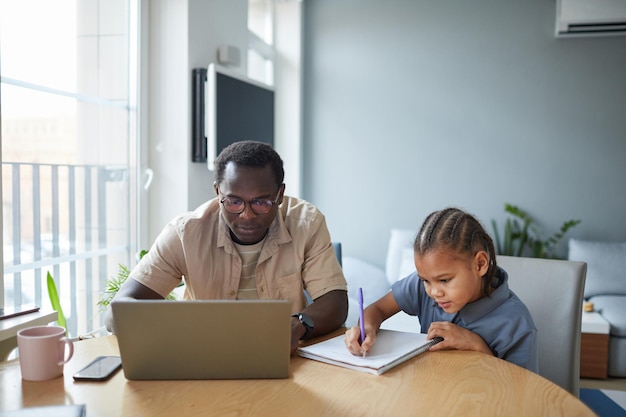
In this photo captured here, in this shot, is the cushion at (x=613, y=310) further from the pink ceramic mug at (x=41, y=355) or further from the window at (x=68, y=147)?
the pink ceramic mug at (x=41, y=355)

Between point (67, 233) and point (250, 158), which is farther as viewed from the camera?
point (67, 233)

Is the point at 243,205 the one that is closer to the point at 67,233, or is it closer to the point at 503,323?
the point at 503,323

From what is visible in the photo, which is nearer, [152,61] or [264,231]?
[264,231]

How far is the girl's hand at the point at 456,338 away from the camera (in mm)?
1243

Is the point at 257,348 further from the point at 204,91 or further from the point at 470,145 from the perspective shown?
the point at 470,145

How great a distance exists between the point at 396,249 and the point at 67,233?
2.28 m

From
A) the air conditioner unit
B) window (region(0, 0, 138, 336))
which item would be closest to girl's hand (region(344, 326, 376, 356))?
window (region(0, 0, 138, 336))

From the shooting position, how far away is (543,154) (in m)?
3.88

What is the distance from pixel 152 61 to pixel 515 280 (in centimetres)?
183

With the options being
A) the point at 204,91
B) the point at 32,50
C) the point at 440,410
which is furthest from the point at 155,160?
the point at 440,410

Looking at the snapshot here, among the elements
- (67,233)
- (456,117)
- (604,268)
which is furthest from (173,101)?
(604,268)

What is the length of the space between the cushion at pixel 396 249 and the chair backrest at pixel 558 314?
7.26ft

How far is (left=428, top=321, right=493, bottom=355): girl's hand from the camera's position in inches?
48.9

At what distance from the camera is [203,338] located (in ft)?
3.29
